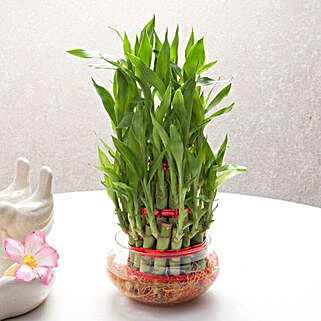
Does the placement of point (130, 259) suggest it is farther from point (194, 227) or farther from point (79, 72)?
point (79, 72)

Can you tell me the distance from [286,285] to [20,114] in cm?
215

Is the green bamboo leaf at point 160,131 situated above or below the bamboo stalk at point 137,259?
above

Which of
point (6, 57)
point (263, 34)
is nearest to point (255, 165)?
point (263, 34)

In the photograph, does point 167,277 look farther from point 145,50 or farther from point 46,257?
point 145,50

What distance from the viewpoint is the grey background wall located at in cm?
256

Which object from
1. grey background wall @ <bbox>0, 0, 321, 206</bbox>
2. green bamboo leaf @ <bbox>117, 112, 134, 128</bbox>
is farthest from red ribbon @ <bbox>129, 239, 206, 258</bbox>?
grey background wall @ <bbox>0, 0, 321, 206</bbox>

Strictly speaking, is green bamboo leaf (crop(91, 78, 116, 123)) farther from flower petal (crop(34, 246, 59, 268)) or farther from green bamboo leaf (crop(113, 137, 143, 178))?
flower petal (crop(34, 246, 59, 268))

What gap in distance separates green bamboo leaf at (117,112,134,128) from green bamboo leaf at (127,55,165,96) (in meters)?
0.06

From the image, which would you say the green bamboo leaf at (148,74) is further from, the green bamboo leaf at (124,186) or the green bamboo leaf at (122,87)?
the green bamboo leaf at (124,186)

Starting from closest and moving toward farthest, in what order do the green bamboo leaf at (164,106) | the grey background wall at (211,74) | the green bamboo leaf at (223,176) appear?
the green bamboo leaf at (164,106), the green bamboo leaf at (223,176), the grey background wall at (211,74)

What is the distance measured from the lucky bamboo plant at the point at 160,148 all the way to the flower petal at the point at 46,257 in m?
0.13

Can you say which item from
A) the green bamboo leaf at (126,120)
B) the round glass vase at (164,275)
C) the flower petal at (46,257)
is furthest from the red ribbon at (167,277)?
the green bamboo leaf at (126,120)

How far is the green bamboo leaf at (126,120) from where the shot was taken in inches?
26.3

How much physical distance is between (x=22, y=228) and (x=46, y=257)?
7 cm
